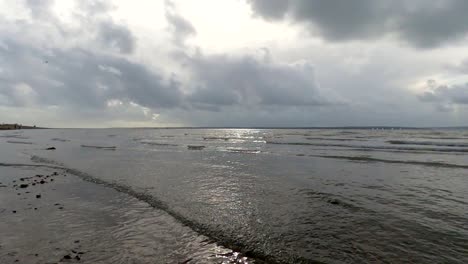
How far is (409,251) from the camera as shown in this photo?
28.7ft

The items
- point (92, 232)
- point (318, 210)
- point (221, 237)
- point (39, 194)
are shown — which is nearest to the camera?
point (221, 237)

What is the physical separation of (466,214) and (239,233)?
10.7 metres

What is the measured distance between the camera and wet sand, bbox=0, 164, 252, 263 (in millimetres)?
8297

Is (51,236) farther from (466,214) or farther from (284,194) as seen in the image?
(466,214)

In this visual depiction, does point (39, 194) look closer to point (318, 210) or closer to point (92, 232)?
point (92, 232)

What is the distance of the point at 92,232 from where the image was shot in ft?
33.5

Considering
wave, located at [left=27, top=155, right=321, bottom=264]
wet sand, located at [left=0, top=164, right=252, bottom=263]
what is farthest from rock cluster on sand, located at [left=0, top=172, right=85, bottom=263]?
wave, located at [left=27, top=155, right=321, bottom=264]

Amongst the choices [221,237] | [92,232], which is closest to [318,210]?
[221,237]

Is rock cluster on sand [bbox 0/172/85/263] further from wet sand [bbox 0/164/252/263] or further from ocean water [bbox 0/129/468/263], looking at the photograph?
ocean water [bbox 0/129/468/263]

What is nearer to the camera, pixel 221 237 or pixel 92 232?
pixel 221 237

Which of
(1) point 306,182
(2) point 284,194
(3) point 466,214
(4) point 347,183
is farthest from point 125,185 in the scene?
(3) point 466,214

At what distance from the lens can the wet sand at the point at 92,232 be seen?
27.2ft

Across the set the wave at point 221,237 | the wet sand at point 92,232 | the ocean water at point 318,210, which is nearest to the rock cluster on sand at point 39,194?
the wet sand at point 92,232

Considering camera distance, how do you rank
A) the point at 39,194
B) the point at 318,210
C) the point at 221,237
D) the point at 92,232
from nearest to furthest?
the point at 221,237 < the point at 92,232 < the point at 318,210 < the point at 39,194
